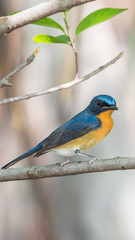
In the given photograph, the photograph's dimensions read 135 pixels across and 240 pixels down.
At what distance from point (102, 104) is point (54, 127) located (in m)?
2.57

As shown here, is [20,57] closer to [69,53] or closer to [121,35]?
[69,53]

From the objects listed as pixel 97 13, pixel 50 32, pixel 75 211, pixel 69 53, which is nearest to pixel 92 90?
pixel 69 53

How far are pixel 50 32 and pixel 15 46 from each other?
540 millimetres

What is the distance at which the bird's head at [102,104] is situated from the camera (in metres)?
3.30

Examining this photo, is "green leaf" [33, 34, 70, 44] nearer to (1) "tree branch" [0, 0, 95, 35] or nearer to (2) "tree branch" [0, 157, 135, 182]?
(1) "tree branch" [0, 0, 95, 35]

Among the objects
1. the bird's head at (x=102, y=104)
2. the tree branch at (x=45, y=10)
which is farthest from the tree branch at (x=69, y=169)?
the tree branch at (x=45, y=10)

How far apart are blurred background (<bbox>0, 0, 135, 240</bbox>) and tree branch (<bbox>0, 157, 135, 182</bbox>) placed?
3.13 m

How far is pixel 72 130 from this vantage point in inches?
136

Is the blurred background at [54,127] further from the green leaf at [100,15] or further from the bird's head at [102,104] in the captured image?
the green leaf at [100,15]

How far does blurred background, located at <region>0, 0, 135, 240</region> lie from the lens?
5.90 m

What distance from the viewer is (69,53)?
19.4 feet

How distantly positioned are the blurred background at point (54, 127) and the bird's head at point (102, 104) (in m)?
2.29

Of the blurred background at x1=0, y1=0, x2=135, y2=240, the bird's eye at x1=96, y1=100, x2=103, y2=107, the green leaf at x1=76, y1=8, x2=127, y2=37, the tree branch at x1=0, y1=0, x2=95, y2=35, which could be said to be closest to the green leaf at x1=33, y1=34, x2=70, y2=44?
the green leaf at x1=76, y1=8, x2=127, y2=37

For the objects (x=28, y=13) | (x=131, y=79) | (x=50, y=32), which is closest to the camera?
(x=28, y=13)
